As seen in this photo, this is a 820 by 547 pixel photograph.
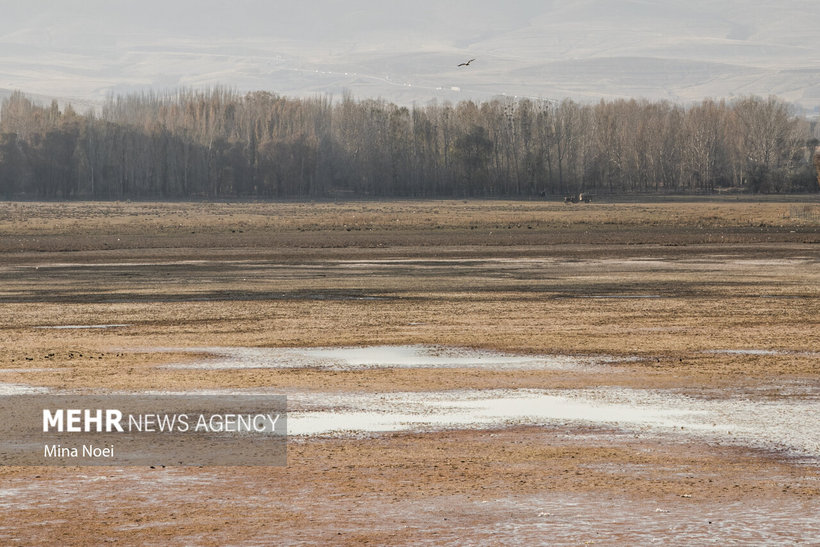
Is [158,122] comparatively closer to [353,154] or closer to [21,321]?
[353,154]

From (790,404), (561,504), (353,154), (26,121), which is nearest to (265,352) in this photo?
(790,404)

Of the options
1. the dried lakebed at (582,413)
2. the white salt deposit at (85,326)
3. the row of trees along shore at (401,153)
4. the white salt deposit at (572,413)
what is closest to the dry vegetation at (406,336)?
the white salt deposit at (85,326)

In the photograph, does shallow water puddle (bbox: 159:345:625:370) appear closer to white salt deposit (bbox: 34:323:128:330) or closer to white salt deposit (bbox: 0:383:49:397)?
white salt deposit (bbox: 0:383:49:397)

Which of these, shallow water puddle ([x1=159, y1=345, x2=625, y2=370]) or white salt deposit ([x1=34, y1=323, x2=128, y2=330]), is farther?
white salt deposit ([x1=34, y1=323, x2=128, y2=330])

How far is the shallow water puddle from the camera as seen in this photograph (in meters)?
18.6

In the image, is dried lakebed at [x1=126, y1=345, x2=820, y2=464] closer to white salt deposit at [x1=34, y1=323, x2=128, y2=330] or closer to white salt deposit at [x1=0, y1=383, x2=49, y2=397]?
white salt deposit at [x1=0, y1=383, x2=49, y2=397]

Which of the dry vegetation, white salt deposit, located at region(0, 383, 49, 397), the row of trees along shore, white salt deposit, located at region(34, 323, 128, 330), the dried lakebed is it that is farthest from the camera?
the row of trees along shore

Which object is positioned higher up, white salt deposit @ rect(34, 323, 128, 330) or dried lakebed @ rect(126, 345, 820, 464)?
white salt deposit @ rect(34, 323, 128, 330)

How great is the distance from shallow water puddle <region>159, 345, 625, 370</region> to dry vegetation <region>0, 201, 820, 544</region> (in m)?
0.61

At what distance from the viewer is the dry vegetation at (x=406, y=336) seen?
10.6m

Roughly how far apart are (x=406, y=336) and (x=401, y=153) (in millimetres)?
118875

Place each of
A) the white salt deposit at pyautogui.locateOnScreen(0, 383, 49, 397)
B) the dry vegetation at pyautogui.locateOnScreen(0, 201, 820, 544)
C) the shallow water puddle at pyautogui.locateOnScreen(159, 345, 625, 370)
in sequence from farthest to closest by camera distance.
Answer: the shallow water puddle at pyautogui.locateOnScreen(159, 345, 625, 370) < the white salt deposit at pyautogui.locateOnScreen(0, 383, 49, 397) < the dry vegetation at pyautogui.locateOnScreen(0, 201, 820, 544)

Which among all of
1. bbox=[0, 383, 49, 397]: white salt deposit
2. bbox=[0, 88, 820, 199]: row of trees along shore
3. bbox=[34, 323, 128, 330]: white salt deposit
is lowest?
bbox=[0, 383, 49, 397]: white salt deposit

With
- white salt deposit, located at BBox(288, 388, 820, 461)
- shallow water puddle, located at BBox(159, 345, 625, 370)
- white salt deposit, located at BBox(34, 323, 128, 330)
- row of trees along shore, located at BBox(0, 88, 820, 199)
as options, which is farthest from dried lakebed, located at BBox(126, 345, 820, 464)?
row of trees along shore, located at BBox(0, 88, 820, 199)
